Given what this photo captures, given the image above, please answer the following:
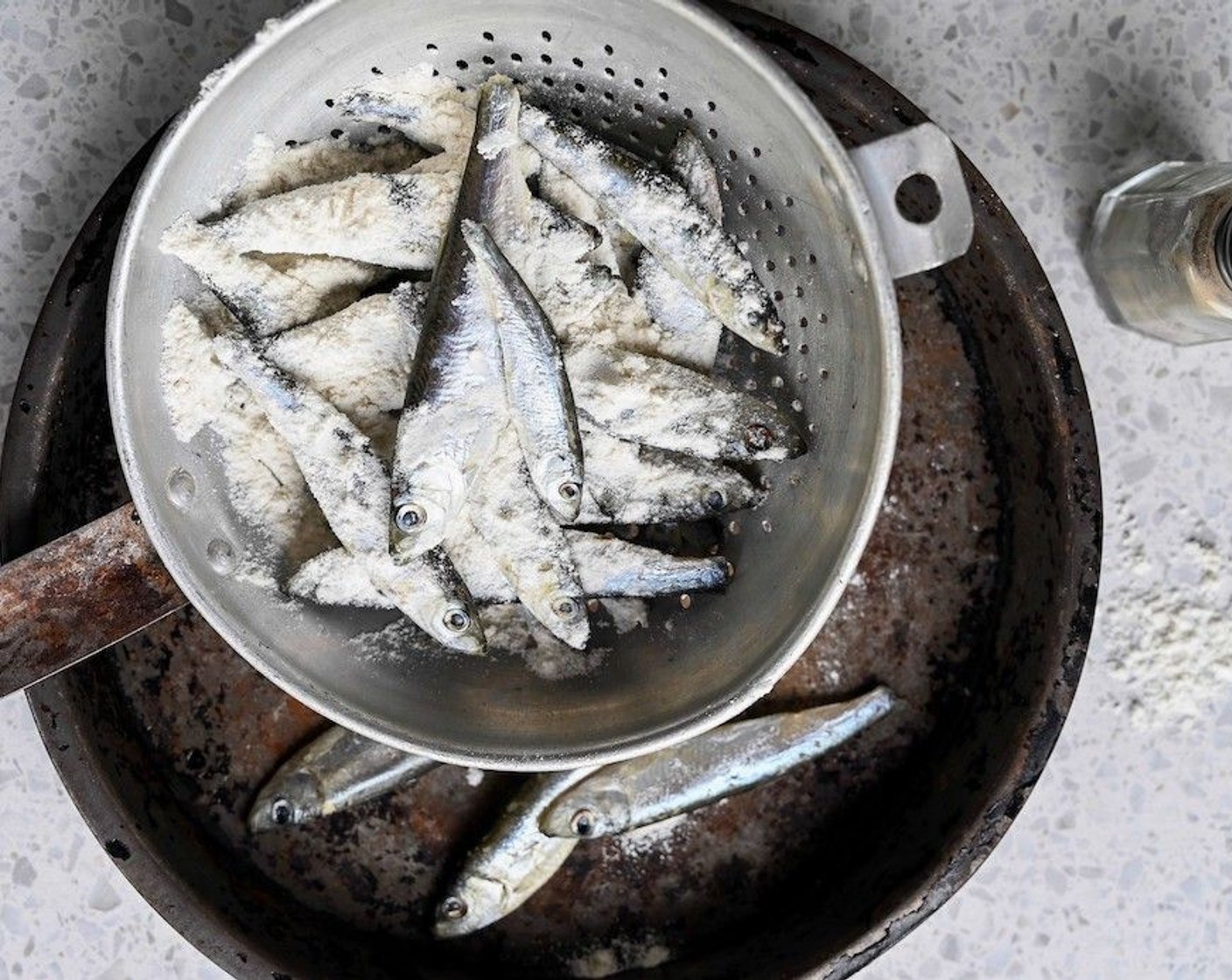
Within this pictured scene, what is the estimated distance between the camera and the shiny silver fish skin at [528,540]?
1038 mm

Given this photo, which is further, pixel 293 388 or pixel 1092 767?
pixel 1092 767

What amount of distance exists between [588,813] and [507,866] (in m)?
0.10

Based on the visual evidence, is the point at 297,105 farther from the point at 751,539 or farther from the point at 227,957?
the point at 227,957

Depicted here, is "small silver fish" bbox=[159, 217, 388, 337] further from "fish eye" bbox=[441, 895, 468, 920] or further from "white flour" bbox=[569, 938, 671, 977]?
"white flour" bbox=[569, 938, 671, 977]

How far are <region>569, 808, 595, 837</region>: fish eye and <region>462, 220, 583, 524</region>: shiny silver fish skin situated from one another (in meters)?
0.34

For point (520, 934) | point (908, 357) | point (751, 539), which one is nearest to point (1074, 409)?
point (908, 357)

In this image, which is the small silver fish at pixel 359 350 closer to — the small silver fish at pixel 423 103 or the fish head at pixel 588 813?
the small silver fish at pixel 423 103

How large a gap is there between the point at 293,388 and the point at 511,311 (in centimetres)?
20

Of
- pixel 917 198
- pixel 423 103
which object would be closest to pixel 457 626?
pixel 423 103

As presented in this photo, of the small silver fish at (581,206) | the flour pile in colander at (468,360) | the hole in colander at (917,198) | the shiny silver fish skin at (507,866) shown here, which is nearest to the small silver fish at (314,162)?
the flour pile in colander at (468,360)

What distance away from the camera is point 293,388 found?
1.01 metres

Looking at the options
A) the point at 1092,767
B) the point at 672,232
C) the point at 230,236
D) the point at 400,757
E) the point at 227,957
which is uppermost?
the point at 672,232

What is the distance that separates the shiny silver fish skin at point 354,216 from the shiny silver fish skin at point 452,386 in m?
0.03

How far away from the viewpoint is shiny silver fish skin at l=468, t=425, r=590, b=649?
1.04 meters
